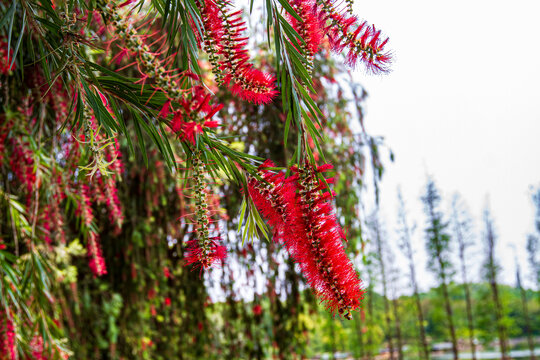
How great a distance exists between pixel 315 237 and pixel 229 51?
0.92ft

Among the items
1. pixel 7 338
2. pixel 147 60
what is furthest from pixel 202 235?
pixel 7 338

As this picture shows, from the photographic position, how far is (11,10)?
708 mm

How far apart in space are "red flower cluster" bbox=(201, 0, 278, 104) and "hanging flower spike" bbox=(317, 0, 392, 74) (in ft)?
0.41

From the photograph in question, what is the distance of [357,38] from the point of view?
25.4 inches

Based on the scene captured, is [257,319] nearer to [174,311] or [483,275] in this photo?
[174,311]

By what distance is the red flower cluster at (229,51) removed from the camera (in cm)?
62

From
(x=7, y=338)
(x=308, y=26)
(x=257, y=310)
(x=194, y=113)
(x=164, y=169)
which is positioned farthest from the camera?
(x=257, y=310)

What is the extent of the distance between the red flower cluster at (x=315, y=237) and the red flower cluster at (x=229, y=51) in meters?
0.14

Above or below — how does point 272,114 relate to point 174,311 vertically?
above

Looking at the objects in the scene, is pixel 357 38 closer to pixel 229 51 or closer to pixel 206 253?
pixel 229 51

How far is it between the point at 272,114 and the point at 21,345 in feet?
5.25

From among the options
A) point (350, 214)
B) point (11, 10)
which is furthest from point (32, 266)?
point (350, 214)

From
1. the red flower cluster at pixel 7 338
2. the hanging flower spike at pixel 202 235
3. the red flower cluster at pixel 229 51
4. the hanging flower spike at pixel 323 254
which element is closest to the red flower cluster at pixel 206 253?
the hanging flower spike at pixel 202 235

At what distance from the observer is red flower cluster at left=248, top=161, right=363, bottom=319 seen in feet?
1.91
